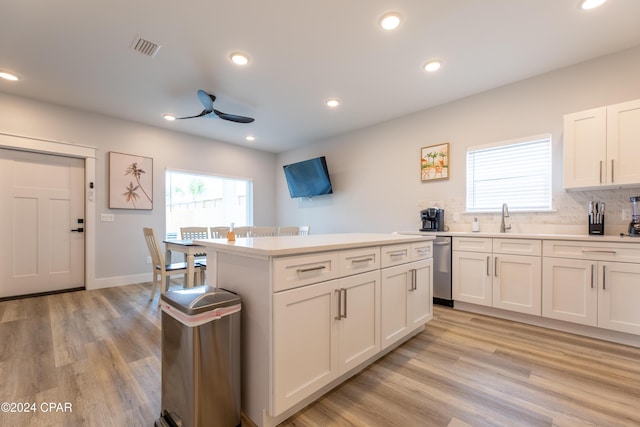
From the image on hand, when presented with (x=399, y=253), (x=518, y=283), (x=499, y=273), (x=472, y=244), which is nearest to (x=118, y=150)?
(x=399, y=253)

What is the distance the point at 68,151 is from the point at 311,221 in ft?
13.1

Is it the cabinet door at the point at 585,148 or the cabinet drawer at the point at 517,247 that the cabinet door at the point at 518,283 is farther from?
the cabinet door at the point at 585,148

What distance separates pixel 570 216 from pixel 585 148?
703mm

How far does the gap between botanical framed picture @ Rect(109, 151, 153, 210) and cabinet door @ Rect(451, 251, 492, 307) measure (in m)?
4.72

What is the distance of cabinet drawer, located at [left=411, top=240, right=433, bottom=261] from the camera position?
230cm

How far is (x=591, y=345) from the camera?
2.29 metres

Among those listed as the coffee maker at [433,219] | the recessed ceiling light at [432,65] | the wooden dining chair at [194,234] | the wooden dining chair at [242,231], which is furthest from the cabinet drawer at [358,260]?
the wooden dining chair at [194,234]

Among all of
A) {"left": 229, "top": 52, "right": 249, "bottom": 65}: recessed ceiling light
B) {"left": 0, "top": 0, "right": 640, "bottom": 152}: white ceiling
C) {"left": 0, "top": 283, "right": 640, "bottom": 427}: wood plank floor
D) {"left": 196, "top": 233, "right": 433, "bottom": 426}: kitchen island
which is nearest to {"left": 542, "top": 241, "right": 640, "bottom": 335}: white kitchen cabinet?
{"left": 0, "top": 283, "right": 640, "bottom": 427}: wood plank floor

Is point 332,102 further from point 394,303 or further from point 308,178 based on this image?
point 394,303

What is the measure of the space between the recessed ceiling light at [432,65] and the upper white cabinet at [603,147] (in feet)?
4.40

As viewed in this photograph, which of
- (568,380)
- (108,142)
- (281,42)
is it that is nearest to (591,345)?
(568,380)

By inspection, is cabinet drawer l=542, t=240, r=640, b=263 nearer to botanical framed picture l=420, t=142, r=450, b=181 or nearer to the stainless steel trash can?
botanical framed picture l=420, t=142, r=450, b=181

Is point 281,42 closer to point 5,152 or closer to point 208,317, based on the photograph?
point 208,317

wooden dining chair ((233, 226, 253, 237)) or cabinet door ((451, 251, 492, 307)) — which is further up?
wooden dining chair ((233, 226, 253, 237))
